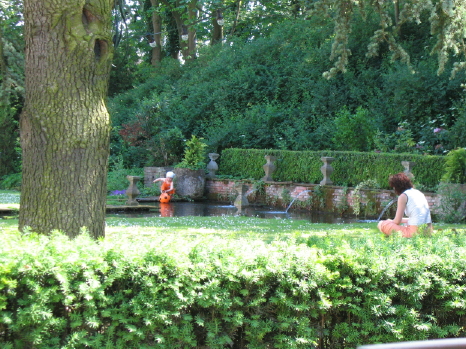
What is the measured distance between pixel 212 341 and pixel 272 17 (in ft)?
97.7

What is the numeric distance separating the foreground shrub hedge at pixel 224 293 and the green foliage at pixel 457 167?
9.23 meters

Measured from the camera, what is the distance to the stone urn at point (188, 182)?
68.8 feet

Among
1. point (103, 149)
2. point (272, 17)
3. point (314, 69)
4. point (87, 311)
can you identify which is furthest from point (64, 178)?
point (272, 17)

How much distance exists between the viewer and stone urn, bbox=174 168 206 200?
2098 cm

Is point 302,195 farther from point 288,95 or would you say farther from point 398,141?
point 288,95

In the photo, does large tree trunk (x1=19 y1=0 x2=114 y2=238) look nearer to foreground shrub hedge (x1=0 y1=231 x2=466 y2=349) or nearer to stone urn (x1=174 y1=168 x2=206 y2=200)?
foreground shrub hedge (x1=0 y1=231 x2=466 y2=349)

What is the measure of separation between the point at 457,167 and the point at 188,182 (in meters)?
9.96

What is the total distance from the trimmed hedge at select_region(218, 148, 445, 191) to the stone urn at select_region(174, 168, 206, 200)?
1661mm

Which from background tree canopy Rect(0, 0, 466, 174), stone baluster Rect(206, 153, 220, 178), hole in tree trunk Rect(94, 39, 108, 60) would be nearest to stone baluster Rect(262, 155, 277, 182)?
background tree canopy Rect(0, 0, 466, 174)

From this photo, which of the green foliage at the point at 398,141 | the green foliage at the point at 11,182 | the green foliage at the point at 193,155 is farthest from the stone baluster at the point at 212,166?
the green foliage at the point at 11,182

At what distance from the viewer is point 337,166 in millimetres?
18484

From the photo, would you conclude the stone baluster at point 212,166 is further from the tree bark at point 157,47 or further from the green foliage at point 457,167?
the tree bark at point 157,47

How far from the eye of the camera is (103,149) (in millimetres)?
5797

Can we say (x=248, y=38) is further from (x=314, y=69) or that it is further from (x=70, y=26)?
(x=70, y=26)
